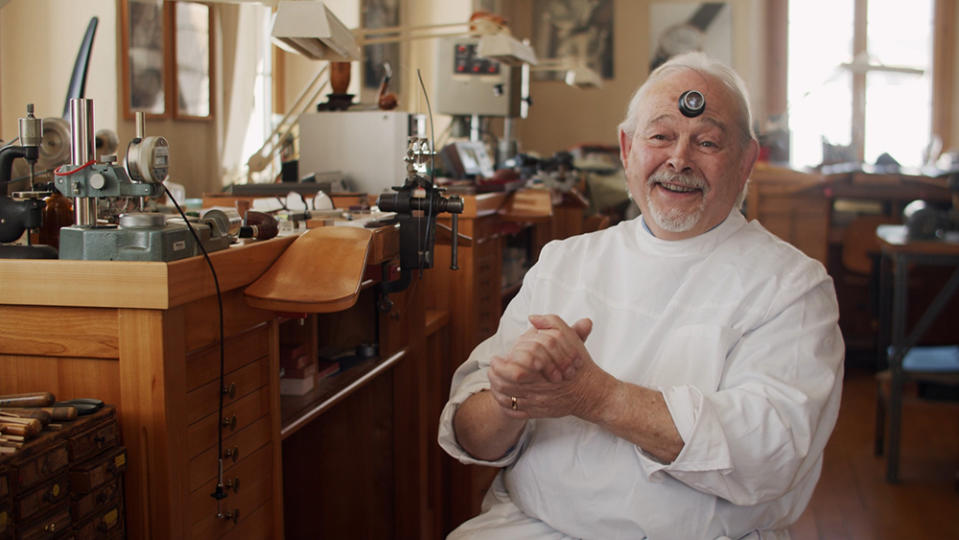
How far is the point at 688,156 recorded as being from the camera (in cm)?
172

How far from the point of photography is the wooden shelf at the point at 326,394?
188 centimetres

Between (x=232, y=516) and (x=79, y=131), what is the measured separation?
0.67 metres

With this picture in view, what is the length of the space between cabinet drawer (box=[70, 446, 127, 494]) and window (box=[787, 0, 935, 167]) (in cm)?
814

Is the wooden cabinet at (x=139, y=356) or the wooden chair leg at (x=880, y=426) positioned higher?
the wooden cabinet at (x=139, y=356)

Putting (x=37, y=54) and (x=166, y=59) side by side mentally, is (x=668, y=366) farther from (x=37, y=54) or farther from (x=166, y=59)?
(x=166, y=59)

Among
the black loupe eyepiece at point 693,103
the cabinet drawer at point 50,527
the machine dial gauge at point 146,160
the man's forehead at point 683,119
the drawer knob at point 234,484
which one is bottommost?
the drawer knob at point 234,484

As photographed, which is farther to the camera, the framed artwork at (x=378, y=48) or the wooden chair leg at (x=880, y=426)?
the framed artwork at (x=378, y=48)

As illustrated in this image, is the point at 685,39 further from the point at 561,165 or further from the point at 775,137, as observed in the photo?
the point at 561,165

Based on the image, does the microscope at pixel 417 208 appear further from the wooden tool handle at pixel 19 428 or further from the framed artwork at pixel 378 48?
the framed artwork at pixel 378 48

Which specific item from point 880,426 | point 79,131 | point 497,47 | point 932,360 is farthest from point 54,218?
point 932,360

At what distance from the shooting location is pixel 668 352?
1.63 metres

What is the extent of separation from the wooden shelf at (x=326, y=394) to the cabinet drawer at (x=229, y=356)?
204 millimetres

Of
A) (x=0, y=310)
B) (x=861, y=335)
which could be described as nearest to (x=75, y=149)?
(x=0, y=310)

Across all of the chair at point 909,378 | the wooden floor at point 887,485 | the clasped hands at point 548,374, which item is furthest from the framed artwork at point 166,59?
the chair at point 909,378
